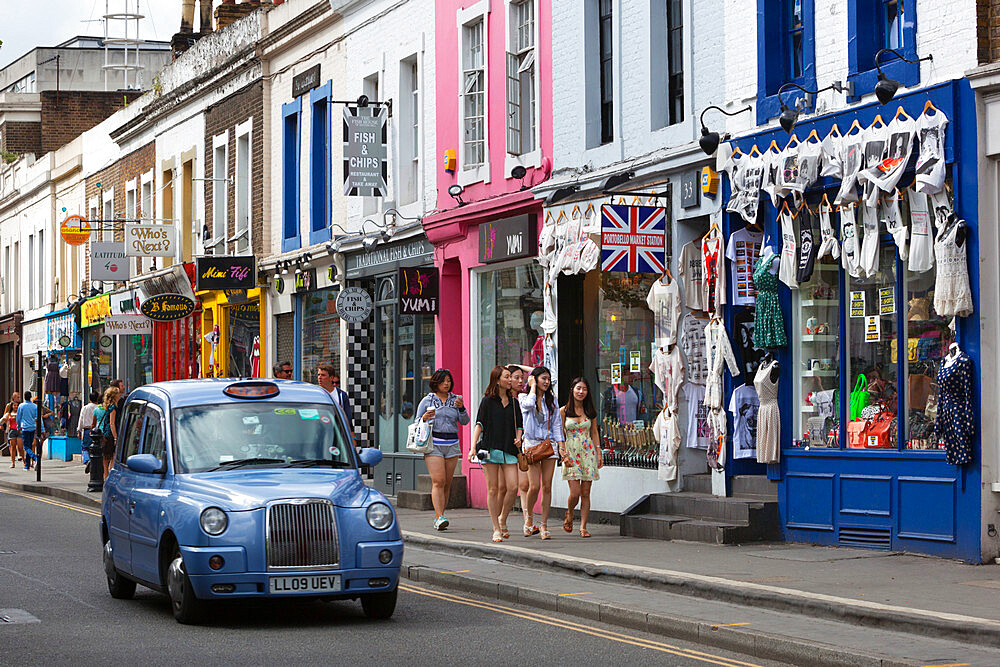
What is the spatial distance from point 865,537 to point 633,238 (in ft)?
15.5

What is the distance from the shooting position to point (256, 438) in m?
12.1

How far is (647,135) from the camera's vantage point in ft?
61.2

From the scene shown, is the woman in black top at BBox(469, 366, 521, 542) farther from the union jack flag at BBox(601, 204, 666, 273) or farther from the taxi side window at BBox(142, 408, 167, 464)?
the taxi side window at BBox(142, 408, 167, 464)

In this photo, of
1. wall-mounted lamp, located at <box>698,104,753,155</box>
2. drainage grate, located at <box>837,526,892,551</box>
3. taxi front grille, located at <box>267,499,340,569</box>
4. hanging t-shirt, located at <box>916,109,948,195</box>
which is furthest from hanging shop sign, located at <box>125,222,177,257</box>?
taxi front grille, located at <box>267,499,340,569</box>

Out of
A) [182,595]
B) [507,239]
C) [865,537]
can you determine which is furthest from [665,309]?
[182,595]

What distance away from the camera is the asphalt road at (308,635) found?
9.97 meters

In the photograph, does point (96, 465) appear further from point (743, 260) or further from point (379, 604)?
point (379, 604)

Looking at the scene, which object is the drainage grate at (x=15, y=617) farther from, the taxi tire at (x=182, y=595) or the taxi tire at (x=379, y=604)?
the taxi tire at (x=379, y=604)

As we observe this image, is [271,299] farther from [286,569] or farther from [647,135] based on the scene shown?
[286,569]

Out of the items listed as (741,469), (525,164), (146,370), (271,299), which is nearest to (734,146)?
(741,469)

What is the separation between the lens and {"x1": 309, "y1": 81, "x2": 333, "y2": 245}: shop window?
92.9ft

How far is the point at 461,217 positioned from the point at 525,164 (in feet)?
5.89

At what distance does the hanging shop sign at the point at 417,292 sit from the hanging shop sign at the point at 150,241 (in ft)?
40.2

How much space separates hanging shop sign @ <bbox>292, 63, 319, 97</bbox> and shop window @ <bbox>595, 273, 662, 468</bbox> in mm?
10485
